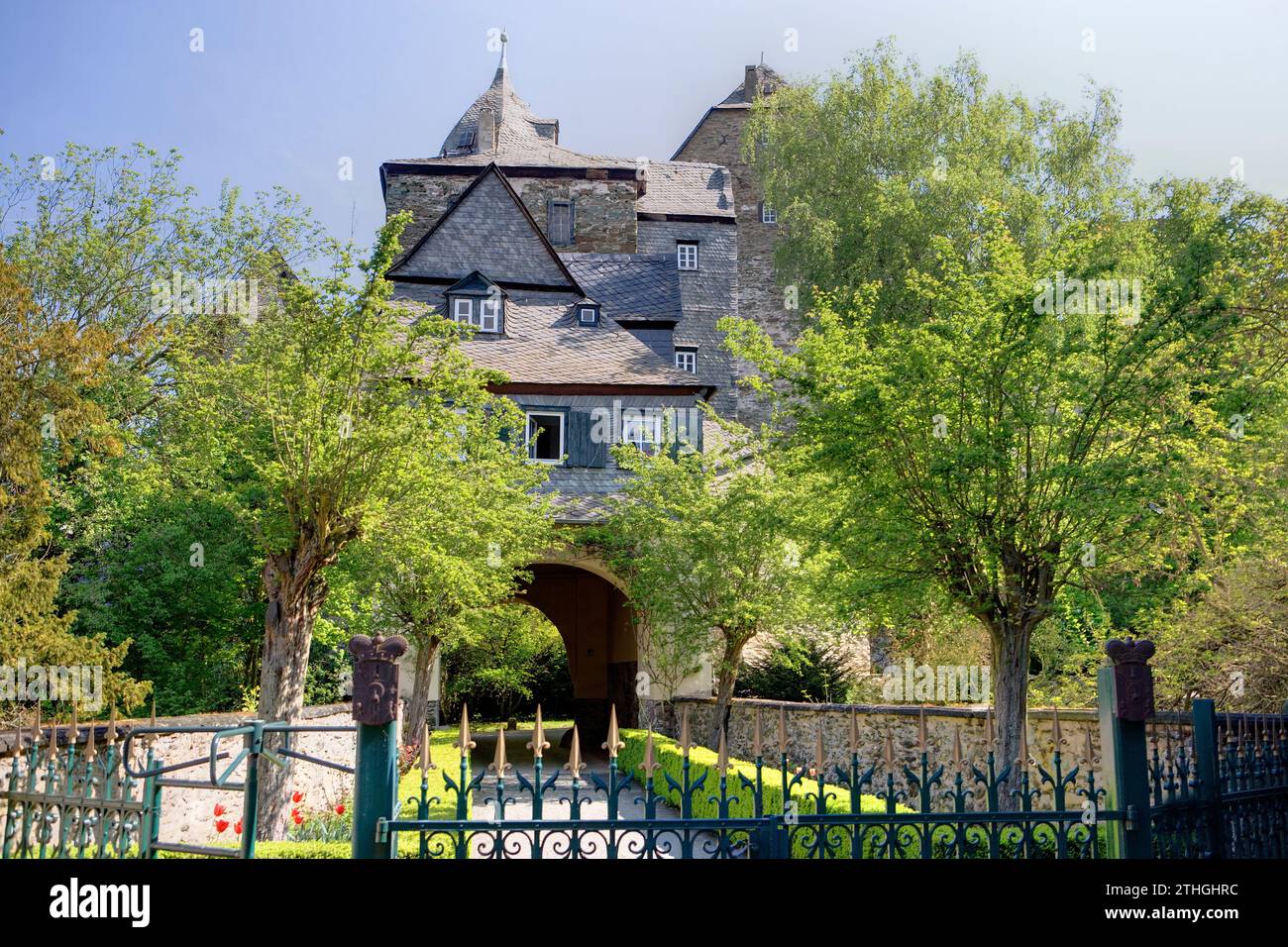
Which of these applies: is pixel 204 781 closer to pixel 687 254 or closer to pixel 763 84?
pixel 687 254

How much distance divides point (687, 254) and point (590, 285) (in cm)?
731

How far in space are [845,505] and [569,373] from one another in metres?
13.0

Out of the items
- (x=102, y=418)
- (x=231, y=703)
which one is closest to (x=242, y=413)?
(x=102, y=418)

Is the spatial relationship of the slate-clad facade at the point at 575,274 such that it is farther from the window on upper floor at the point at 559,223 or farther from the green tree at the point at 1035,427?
the green tree at the point at 1035,427

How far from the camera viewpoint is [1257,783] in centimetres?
707

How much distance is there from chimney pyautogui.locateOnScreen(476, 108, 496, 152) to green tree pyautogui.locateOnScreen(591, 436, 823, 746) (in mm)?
22113

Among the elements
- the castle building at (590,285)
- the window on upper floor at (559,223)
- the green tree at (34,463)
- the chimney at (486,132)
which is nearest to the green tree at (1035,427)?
the castle building at (590,285)

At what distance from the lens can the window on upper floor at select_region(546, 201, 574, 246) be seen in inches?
1582

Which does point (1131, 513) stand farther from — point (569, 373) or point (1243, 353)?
point (569, 373)

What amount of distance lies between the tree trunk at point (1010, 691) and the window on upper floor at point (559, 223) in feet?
95.8

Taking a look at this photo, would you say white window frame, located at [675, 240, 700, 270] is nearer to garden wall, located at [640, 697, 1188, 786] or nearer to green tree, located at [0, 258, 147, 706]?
garden wall, located at [640, 697, 1188, 786]

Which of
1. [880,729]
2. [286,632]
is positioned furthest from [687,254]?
[286,632]

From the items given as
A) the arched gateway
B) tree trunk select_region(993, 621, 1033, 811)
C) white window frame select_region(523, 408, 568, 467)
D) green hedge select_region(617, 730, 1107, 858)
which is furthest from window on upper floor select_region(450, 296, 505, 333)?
tree trunk select_region(993, 621, 1033, 811)

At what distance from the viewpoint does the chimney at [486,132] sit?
41562 millimetres
